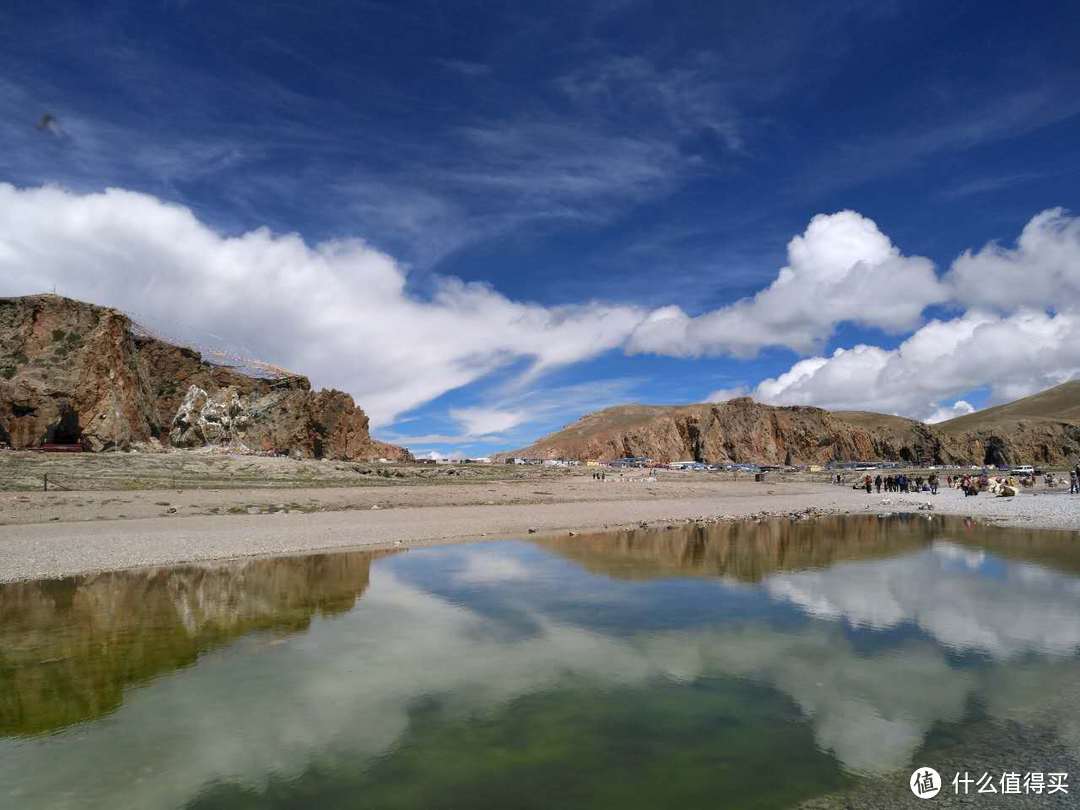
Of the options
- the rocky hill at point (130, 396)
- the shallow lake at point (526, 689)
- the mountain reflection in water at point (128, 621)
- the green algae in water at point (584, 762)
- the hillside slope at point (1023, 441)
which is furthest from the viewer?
the hillside slope at point (1023, 441)

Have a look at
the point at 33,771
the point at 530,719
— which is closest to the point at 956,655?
the point at 530,719

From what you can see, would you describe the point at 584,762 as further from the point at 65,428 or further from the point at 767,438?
the point at 767,438

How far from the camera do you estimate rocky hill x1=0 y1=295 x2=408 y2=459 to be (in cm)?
4200

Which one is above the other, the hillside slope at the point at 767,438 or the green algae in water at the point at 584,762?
the hillside slope at the point at 767,438

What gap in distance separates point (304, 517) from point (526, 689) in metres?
21.2

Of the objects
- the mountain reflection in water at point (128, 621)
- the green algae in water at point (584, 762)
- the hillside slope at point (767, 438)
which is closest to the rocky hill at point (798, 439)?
the hillside slope at point (767, 438)

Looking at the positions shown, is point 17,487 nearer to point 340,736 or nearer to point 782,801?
point 340,736

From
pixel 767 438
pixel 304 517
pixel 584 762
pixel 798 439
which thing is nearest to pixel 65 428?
pixel 304 517

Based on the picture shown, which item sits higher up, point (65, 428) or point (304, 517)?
point (65, 428)

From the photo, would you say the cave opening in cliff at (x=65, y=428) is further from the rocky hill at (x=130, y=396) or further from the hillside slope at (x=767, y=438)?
the hillside slope at (x=767, y=438)

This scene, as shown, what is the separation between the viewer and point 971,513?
35281 mm

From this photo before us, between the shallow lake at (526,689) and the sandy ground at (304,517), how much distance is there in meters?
3.13

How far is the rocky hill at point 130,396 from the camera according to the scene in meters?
42.0

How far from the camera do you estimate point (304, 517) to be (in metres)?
27.2
